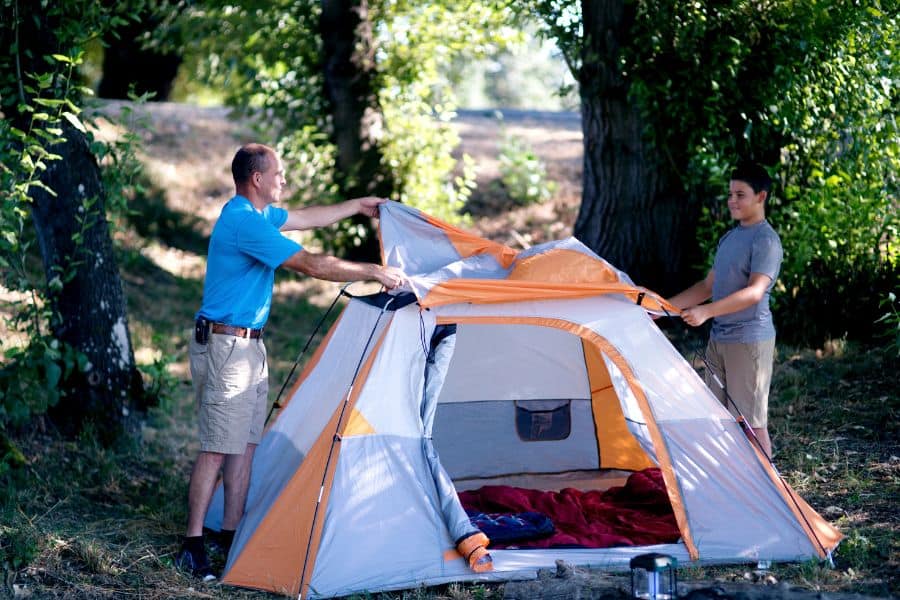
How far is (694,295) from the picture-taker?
509cm

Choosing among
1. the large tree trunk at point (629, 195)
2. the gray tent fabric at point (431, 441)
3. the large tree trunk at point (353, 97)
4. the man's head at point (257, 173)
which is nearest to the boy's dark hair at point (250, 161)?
the man's head at point (257, 173)

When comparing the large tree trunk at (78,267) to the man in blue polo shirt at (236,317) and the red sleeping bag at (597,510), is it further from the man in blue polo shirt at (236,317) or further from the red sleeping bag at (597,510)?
the red sleeping bag at (597,510)

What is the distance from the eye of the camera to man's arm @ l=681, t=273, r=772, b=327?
4453 millimetres

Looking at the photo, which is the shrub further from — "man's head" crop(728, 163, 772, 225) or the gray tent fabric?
the gray tent fabric

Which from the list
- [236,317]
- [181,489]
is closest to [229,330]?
[236,317]

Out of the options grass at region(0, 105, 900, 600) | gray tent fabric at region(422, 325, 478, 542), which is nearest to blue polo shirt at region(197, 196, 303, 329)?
gray tent fabric at region(422, 325, 478, 542)

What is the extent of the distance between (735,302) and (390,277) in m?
1.52

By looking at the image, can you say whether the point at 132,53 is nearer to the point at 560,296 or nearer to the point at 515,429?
the point at 515,429

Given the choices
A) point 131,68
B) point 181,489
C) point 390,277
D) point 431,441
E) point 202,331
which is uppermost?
point 131,68

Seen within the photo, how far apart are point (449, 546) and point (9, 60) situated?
3.79 metres

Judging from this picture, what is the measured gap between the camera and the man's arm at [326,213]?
5.05m

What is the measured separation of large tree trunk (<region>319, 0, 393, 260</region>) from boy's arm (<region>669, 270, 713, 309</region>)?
6.03 m

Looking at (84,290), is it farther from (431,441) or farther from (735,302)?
(735,302)

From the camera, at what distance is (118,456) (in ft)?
20.1
